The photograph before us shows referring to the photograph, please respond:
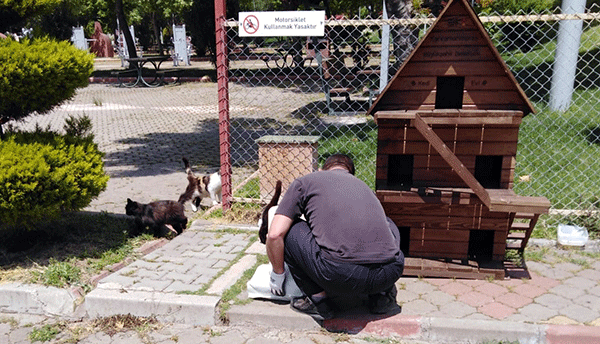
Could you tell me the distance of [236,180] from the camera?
7.48 m

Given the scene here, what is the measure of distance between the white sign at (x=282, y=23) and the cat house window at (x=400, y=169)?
165cm

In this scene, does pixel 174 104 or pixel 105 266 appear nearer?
pixel 105 266

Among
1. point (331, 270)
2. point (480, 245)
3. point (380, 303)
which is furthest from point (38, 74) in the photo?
point (480, 245)

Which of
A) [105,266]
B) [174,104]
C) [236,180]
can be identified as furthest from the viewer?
[174,104]

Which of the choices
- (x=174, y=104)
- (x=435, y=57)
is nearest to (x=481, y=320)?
(x=435, y=57)

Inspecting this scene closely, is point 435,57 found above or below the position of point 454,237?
above

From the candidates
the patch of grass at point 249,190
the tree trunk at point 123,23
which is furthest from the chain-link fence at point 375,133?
the tree trunk at point 123,23

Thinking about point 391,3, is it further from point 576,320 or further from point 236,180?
point 576,320

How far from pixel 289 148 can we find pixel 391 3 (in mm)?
3929

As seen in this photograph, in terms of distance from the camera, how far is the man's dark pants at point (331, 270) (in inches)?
130

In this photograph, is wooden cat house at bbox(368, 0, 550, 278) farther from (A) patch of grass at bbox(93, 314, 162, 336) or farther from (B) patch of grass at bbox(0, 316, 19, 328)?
(B) patch of grass at bbox(0, 316, 19, 328)

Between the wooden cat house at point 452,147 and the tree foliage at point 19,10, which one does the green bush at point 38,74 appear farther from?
the wooden cat house at point 452,147

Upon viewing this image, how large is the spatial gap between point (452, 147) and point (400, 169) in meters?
0.48

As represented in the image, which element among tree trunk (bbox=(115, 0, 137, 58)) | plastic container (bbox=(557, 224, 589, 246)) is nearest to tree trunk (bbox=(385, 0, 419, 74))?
plastic container (bbox=(557, 224, 589, 246))
